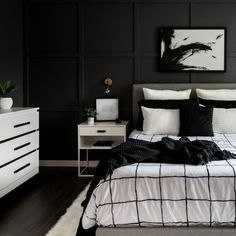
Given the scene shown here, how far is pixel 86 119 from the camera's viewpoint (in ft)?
18.3

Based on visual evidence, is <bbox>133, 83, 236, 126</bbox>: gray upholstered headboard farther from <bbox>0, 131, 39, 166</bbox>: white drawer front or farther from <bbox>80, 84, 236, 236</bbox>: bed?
<bbox>80, 84, 236, 236</bbox>: bed

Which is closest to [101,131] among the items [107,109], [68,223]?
[107,109]

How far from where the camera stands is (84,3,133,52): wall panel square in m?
5.45

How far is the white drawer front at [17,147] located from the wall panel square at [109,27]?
62.8 inches

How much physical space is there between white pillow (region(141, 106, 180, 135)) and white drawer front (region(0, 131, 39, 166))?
131 cm

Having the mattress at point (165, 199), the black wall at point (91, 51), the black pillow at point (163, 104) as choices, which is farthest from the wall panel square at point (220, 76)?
the mattress at point (165, 199)

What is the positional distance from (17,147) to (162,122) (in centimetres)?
164

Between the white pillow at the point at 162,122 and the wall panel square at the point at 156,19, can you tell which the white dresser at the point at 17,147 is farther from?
the wall panel square at the point at 156,19

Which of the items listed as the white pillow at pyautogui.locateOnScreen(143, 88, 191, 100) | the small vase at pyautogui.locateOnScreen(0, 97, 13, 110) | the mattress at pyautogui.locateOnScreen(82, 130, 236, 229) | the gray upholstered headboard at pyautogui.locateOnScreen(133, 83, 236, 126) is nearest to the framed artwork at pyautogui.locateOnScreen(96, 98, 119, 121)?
the gray upholstered headboard at pyautogui.locateOnScreen(133, 83, 236, 126)

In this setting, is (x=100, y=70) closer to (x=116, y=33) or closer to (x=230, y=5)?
(x=116, y=33)

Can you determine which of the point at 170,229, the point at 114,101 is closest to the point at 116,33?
the point at 114,101

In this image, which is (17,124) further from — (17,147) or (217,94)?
(217,94)

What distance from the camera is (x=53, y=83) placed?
18.3 ft

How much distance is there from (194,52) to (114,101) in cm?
125
